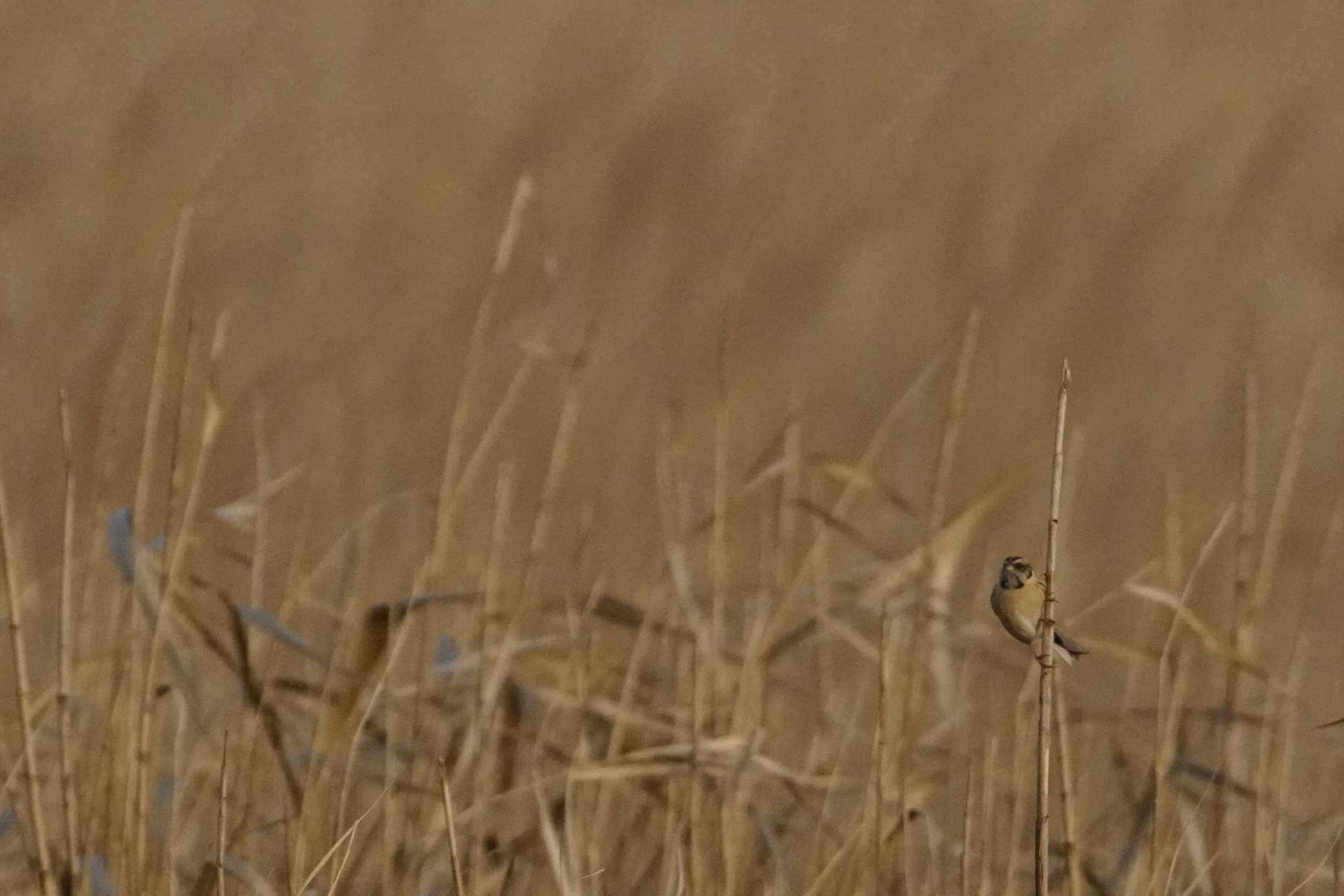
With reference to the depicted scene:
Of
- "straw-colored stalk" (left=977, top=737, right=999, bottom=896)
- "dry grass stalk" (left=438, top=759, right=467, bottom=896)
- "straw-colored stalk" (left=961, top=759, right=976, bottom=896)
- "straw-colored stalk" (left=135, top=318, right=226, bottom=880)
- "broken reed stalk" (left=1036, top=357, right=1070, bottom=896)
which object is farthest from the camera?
"straw-colored stalk" (left=977, top=737, right=999, bottom=896)

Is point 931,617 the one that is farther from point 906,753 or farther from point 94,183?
point 94,183

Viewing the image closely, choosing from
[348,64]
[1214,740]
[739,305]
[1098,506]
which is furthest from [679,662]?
[348,64]

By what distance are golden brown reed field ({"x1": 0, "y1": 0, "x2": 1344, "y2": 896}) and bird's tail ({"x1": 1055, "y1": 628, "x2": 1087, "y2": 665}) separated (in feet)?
0.38

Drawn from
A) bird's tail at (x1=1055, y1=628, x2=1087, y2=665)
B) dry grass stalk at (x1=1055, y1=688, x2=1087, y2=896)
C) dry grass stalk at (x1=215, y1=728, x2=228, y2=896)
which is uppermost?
bird's tail at (x1=1055, y1=628, x2=1087, y2=665)

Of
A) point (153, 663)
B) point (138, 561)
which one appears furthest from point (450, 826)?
point (138, 561)

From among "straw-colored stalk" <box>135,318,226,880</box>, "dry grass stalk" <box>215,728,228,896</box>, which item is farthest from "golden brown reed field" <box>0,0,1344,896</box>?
"dry grass stalk" <box>215,728,228,896</box>

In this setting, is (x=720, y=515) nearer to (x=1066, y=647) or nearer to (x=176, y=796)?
(x=176, y=796)

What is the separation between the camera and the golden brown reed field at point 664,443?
1587 mm

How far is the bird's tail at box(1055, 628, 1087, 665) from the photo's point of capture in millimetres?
924

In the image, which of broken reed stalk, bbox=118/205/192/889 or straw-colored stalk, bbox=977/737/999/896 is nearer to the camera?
broken reed stalk, bbox=118/205/192/889

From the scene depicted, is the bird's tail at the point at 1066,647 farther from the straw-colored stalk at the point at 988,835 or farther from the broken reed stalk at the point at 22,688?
the broken reed stalk at the point at 22,688

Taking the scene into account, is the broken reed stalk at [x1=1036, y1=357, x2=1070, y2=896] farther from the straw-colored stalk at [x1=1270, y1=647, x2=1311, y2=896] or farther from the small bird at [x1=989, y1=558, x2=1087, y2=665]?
the straw-colored stalk at [x1=1270, y1=647, x2=1311, y2=896]

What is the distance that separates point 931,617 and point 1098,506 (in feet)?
6.17

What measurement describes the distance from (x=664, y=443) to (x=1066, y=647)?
0.95 m
